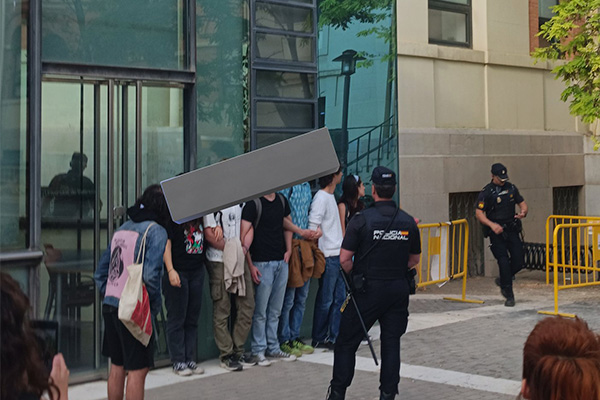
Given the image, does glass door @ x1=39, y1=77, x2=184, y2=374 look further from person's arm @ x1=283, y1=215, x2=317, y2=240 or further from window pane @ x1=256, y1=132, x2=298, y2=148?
person's arm @ x1=283, y1=215, x2=317, y2=240

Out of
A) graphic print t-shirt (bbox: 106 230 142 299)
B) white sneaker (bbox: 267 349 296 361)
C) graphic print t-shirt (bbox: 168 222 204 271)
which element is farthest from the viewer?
white sneaker (bbox: 267 349 296 361)

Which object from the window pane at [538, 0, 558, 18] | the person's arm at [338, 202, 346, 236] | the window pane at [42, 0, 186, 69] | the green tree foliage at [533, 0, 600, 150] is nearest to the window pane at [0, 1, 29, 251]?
the window pane at [42, 0, 186, 69]

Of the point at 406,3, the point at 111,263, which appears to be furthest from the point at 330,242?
the point at 406,3

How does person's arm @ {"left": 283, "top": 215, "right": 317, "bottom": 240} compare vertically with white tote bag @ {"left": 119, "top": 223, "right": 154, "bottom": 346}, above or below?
above

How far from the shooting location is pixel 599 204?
1845 cm

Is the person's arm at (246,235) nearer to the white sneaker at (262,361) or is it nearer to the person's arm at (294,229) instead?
the person's arm at (294,229)

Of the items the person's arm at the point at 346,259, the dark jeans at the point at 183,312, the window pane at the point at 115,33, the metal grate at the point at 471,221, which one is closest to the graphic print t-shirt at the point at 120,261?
the person's arm at the point at 346,259

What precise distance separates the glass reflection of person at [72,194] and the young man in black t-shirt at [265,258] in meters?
1.46

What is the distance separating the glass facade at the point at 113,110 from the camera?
7359 mm

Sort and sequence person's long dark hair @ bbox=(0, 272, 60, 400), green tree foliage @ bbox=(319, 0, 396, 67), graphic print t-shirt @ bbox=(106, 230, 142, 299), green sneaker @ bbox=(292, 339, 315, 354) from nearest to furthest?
1. person's long dark hair @ bbox=(0, 272, 60, 400)
2. graphic print t-shirt @ bbox=(106, 230, 142, 299)
3. green sneaker @ bbox=(292, 339, 315, 354)
4. green tree foliage @ bbox=(319, 0, 396, 67)

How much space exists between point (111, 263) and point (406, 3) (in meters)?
9.81

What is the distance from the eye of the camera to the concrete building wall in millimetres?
14758

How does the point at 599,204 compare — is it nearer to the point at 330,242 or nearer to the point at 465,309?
the point at 465,309

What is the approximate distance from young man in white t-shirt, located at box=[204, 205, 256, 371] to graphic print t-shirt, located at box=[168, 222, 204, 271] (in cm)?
21
